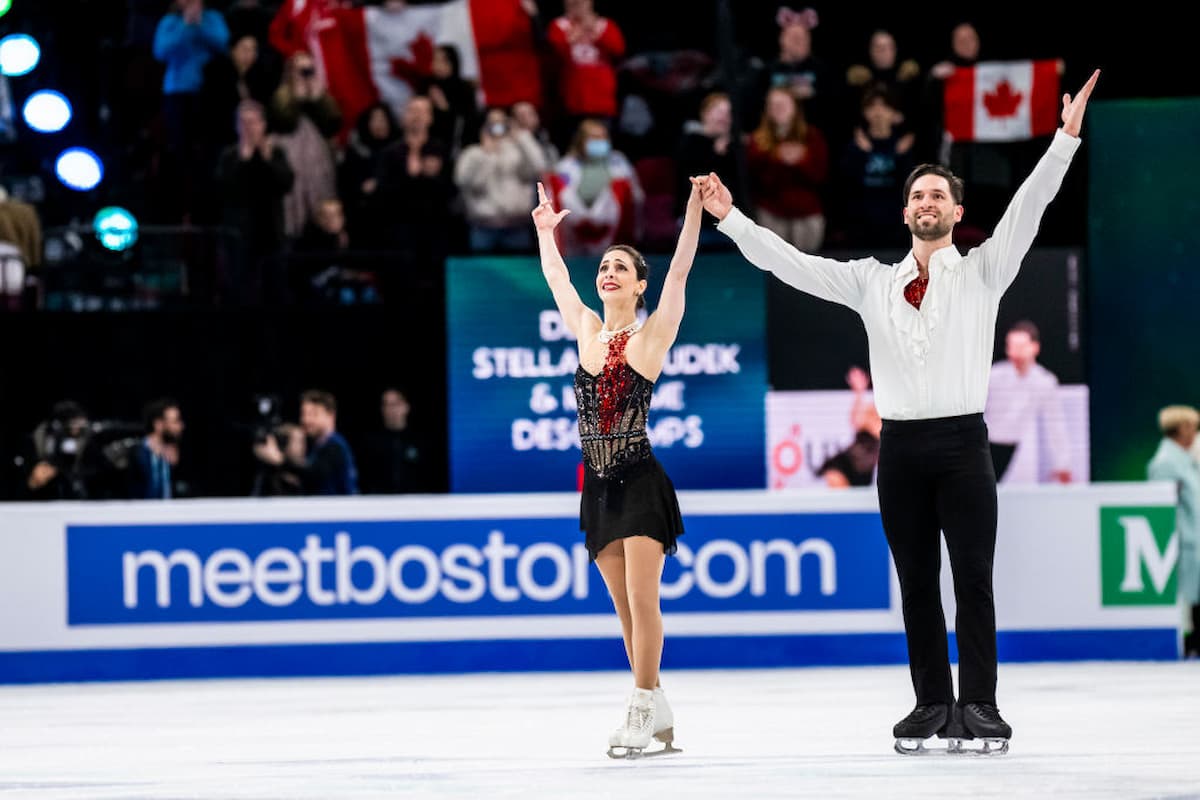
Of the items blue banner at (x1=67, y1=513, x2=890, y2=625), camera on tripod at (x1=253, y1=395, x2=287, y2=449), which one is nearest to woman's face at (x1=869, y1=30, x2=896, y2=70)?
blue banner at (x1=67, y1=513, x2=890, y2=625)

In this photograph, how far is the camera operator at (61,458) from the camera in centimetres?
1062

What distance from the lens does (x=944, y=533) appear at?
5.54m

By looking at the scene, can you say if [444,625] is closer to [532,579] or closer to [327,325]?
[532,579]

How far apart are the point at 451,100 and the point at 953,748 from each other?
7796mm

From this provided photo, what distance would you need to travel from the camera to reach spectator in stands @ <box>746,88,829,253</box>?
11.9 m

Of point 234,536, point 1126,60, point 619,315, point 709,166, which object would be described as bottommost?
point 234,536

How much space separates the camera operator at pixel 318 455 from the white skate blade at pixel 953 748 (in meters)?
5.44

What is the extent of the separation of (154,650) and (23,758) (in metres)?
3.15

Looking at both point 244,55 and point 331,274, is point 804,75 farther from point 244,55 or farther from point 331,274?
point 244,55

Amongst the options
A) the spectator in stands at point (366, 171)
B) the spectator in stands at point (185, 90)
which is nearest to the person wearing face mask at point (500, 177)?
the spectator in stands at point (366, 171)

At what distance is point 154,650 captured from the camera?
369 inches

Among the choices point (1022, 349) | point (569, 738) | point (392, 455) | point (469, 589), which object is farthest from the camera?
point (1022, 349)

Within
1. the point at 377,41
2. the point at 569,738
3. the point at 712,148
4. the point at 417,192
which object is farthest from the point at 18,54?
the point at 569,738

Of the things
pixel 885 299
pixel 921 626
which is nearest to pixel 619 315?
pixel 885 299
